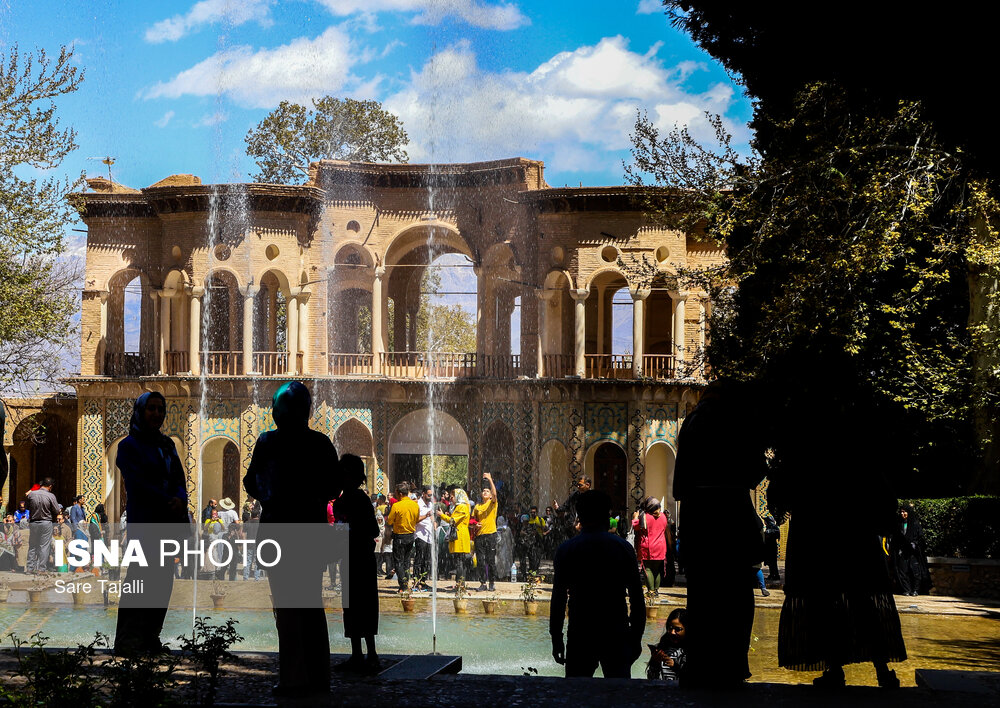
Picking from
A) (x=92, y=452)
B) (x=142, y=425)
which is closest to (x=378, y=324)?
(x=92, y=452)

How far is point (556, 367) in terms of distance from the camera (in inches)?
1135

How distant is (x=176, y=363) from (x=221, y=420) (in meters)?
2.22

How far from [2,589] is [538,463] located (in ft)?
45.8

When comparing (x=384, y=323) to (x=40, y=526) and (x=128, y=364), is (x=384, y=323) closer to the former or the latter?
(x=128, y=364)

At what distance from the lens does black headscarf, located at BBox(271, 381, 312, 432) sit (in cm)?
602

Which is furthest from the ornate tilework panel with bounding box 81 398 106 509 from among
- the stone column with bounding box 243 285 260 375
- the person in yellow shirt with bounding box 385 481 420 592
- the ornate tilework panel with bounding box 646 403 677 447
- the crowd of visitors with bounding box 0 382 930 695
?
the crowd of visitors with bounding box 0 382 930 695

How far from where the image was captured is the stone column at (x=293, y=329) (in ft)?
94.6

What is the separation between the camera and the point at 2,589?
16859 mm

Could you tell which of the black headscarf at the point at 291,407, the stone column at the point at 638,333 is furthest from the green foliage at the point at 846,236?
the black headscarf at the point at 291,407

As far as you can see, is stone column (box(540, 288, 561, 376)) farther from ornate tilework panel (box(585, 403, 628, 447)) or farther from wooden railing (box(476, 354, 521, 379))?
ornate tilework panel (box(585, 403, 628, 447))

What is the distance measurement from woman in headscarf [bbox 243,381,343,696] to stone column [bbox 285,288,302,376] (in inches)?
905

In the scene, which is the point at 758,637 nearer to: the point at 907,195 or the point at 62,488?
the point at 907,195

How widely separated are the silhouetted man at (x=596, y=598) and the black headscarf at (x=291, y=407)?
160cm

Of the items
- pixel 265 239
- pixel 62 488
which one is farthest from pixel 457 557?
pixel 62 488
